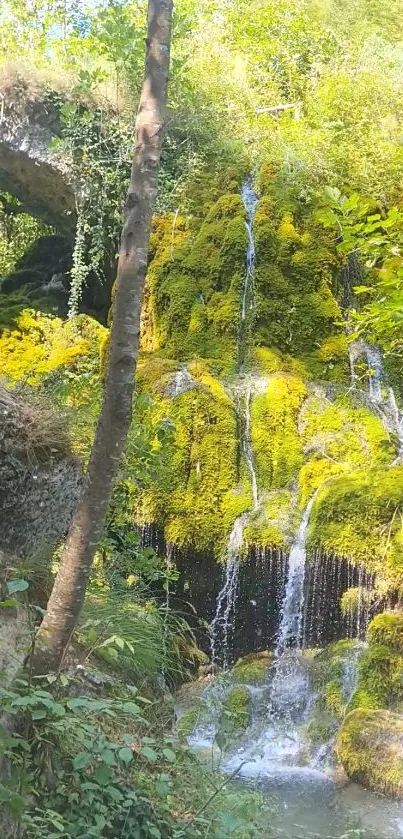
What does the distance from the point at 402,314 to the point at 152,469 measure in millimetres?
1814

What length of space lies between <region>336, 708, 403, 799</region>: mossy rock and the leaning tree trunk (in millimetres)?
3199

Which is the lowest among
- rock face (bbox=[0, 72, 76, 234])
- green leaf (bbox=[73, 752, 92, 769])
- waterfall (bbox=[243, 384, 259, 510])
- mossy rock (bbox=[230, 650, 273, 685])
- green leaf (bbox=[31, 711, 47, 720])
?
mossy rock (bbox=[230, 650, 273, 685])

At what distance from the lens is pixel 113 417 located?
2.55 m

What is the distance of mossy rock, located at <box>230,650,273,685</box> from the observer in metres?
6.15

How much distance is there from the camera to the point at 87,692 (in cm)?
330

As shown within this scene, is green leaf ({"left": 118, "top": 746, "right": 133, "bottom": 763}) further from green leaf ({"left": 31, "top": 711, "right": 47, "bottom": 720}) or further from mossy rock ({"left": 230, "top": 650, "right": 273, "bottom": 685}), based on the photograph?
mossy rock ({"left": 230, "top": 650, "right": 273, "bottom": 685})

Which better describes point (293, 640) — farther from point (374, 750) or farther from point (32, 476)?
point (32, 476)

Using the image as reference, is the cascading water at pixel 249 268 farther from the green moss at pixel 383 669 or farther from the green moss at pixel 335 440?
the green moss at pixel 383 669

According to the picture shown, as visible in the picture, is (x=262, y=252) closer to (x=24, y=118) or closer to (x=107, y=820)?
(x=24, y=118)

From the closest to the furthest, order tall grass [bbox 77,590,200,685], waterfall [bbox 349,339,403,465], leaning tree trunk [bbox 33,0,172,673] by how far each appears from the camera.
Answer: leaning tree trunk [bbox 33,0,172,673]
tall grass [bbox 77,590,200,685]
waterfall [bbox 349,339,403,465]

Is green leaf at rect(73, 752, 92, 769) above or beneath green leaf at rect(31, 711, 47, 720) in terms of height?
beneath

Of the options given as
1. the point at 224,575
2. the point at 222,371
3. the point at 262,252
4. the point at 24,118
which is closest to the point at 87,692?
the point at 224,575

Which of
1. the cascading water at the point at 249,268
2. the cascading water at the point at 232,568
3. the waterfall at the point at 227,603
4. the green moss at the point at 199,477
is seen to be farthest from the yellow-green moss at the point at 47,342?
the waterfall at the point at 227,603

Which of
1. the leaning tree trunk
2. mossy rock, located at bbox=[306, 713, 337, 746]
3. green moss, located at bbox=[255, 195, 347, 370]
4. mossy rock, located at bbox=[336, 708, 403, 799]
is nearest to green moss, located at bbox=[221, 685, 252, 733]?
mossy rock, located at bbox=[306, 713, 337, 746]
